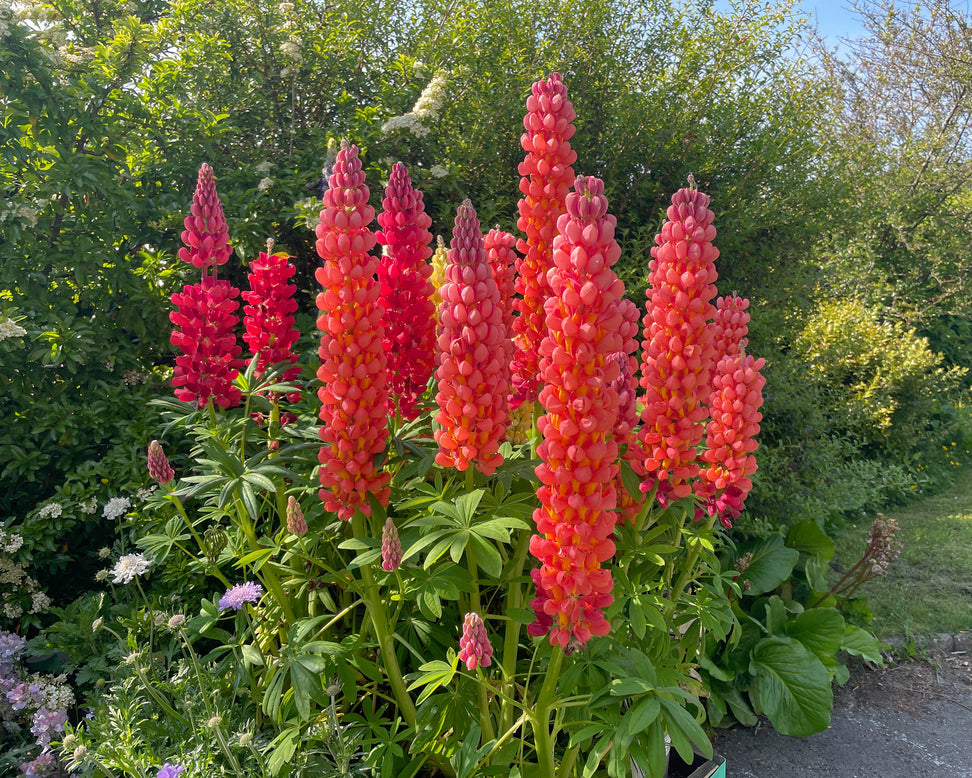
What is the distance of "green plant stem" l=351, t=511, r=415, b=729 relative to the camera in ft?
6.04

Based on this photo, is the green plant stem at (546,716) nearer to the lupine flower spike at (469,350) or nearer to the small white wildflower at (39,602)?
the lupine flower spike at (469,350)

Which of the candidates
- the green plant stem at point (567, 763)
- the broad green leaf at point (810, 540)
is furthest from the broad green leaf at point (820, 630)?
the green plant stem at point (567, 763)

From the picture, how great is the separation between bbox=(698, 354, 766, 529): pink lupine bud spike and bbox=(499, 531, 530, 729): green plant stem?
0.52 meters

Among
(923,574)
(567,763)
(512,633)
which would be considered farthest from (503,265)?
(923,574)

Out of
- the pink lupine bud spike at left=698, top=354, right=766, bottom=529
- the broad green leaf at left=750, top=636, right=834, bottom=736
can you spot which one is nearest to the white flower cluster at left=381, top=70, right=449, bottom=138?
the pink lupine bud spike at left=698, top=354, right=766, bottom=529

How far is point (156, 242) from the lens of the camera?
3.80 m

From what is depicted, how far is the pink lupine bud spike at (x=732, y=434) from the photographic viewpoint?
6.25ft

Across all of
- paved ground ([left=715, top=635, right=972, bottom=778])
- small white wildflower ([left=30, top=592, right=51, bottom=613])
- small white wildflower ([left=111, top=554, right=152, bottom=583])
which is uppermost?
small white wildflower ([left=111, top=554, right=152, bottom=583])

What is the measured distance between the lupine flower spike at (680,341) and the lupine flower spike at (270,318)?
110cm

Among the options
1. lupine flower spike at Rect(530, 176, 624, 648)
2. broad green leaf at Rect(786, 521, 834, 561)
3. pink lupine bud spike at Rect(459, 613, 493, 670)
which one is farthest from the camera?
broad green leaf at Rect(786, 521, 834, 561)

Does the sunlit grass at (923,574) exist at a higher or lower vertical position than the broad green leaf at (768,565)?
lower

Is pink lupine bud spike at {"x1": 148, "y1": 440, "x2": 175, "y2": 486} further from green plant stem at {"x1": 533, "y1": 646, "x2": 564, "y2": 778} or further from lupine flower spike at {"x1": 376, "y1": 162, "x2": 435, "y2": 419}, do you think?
green plant stem at {"x1": 533, "y1": 646, "x2": 564, "y2": 778}

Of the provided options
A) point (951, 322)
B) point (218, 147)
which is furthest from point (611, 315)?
point (951, 322)

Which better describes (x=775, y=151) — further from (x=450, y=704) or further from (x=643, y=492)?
(x=450, y=704)
